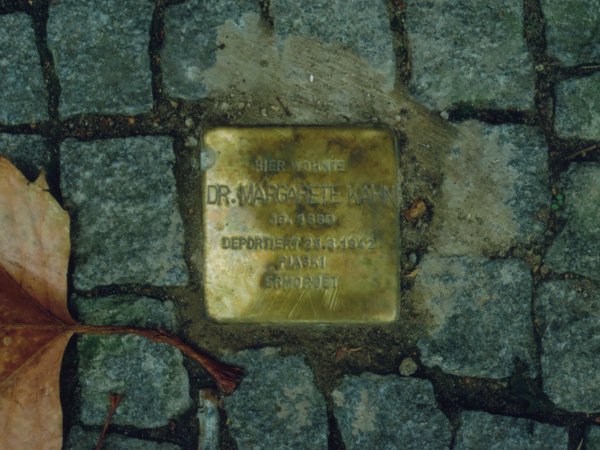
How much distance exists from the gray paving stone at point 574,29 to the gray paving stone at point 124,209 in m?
1.14

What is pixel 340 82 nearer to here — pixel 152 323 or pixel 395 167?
pixel 395 167

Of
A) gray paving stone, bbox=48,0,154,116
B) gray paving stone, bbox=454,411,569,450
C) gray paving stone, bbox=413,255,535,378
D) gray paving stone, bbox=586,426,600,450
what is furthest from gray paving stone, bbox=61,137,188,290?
gray paving stone, bbox=586,426,600,450

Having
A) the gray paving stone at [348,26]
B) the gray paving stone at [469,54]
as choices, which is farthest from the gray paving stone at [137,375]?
the gray paving stone at [469,54]

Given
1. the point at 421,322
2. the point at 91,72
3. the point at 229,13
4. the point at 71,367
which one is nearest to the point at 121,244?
the point at 71,367

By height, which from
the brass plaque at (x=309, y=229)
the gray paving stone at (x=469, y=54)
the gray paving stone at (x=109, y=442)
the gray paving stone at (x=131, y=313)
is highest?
the gray paving stone at (x=469, y=54)

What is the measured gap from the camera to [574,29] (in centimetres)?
161

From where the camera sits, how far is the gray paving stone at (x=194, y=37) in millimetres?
1624

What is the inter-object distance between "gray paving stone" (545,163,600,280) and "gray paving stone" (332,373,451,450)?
55cm

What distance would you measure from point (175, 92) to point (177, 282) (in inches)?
21.5

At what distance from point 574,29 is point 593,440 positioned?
117 centimetres

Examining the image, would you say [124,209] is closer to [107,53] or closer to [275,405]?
[107,53]

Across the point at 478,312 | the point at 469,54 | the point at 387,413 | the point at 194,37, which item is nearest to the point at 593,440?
the point at 478,312

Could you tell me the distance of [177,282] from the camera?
5.40 ft

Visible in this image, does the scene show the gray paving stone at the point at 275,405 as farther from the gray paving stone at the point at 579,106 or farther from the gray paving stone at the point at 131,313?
the gray paving stone at the point at 579,106
